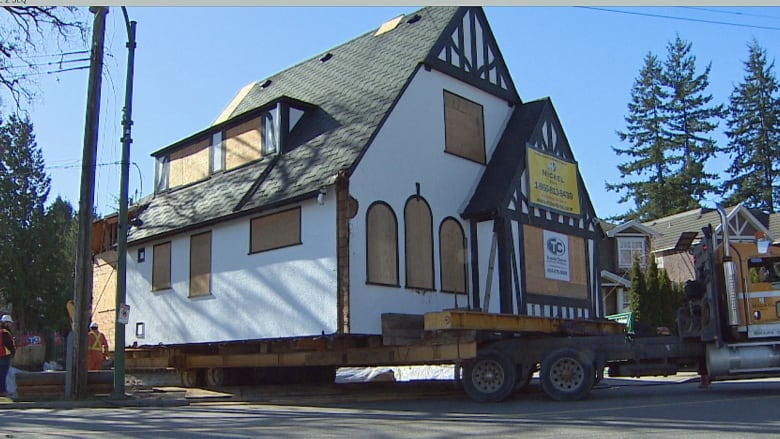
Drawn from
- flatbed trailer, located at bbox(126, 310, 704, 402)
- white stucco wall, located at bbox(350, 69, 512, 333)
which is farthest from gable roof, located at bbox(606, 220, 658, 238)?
flatbed trailer, located at bbox(126, 310, 704, 402)

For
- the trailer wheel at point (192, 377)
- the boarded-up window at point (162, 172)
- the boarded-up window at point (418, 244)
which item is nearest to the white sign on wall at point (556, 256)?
the boarded-up window at point (418, 244)

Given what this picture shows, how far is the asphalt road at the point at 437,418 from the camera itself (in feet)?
31.1

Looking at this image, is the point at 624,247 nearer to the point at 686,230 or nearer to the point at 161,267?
the point at 686,230

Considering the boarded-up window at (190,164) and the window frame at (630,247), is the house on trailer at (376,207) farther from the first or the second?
the window frame at (630,247)

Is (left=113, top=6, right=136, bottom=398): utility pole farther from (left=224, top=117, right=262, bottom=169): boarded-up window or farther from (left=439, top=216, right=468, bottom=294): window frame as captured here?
(left=439, top=216, right=468, bottom=294): window frame

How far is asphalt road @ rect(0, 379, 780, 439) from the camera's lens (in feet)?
31.1

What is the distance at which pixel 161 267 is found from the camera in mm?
20188

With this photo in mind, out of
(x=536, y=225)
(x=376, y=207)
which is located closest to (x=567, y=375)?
(x=376, y=207)

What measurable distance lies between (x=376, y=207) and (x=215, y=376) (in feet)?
21.0

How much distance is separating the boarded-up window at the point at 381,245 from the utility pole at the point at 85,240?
5351mm

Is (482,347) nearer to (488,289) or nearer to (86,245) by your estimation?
(488,289)

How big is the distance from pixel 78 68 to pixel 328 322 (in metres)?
7.33

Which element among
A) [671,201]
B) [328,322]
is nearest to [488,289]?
[328,322]

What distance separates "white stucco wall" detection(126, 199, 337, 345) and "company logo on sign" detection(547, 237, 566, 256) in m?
6.22
